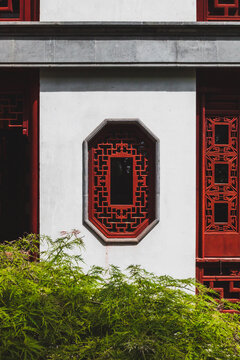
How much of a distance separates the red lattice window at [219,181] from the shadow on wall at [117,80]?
28cm

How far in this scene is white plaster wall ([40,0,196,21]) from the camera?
13.3ft

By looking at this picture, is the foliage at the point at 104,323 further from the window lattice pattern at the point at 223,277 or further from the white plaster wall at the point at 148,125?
the window lattice pattern at the point at 223,277

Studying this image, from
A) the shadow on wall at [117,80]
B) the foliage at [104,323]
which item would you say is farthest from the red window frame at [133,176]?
the foliage at [104,323]

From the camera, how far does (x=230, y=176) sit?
13.8 ft

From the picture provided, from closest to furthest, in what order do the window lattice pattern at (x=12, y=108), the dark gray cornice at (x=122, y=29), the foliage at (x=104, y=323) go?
the foliage at (x=104, y=323), the dark gray cornice at (x=122, y=29), the window lattice pattern at (x=12, y=108)

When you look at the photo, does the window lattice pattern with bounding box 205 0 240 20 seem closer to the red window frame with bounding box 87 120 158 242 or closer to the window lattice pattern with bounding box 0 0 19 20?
the red window frame with bounding box 87 120 158 242

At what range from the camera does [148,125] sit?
4109 millimetres

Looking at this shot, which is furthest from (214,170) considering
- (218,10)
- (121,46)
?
(218,10)

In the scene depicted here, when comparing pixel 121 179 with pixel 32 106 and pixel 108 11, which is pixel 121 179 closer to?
pixel 32 106

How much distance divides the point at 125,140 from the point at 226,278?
2051 mm

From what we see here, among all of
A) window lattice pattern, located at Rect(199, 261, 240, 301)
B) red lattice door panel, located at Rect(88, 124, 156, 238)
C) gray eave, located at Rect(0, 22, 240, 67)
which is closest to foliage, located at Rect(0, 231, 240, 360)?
red lattice door panel, located at Rect(88, 124, 156, 238)

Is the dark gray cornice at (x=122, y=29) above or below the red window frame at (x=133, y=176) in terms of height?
above

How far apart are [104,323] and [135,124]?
265 centimetres

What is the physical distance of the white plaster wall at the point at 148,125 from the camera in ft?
13.4
